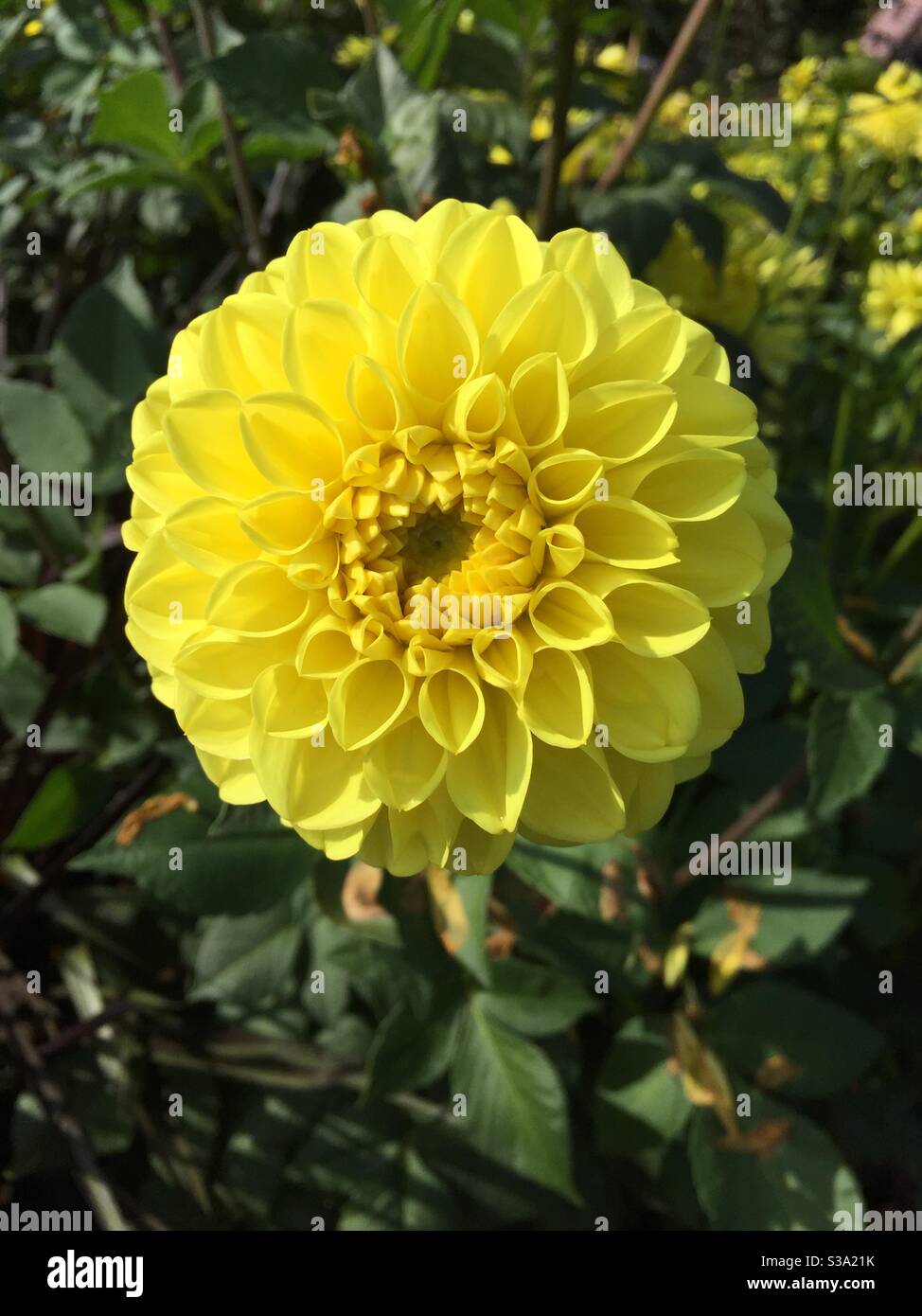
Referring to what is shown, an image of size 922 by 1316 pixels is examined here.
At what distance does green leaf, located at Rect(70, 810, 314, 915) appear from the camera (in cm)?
125

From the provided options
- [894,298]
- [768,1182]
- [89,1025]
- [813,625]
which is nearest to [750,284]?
[894,298]

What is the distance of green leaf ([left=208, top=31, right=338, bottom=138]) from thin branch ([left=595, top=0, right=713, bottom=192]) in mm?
455

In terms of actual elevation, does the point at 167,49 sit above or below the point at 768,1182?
above

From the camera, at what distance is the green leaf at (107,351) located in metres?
1.58

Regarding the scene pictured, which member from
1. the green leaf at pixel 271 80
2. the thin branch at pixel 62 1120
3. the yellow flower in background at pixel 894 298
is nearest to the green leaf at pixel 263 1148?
the thin branch at pixel 62 1120

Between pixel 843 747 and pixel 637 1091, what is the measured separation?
656 mm

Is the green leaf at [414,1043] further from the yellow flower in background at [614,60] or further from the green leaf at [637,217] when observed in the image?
the yellow flower in background at [614,60]

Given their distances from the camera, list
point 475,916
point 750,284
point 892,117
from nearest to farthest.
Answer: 1. point 475,916
2. point 750,284
3. point 892,117

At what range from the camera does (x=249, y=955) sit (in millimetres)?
1511

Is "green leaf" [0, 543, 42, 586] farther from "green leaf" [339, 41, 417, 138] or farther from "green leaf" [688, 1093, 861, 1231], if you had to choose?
"green leaf" [688, 1093, 861, 1231]

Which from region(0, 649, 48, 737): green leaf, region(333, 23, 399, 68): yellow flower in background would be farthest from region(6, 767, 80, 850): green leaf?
region(333, 23, 399, 68): yellow flower in background

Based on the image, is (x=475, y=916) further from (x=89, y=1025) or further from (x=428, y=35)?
(x=428, y=35)

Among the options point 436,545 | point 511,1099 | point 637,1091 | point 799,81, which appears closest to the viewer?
point 436,545

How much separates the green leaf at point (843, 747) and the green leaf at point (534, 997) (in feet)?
1.47
